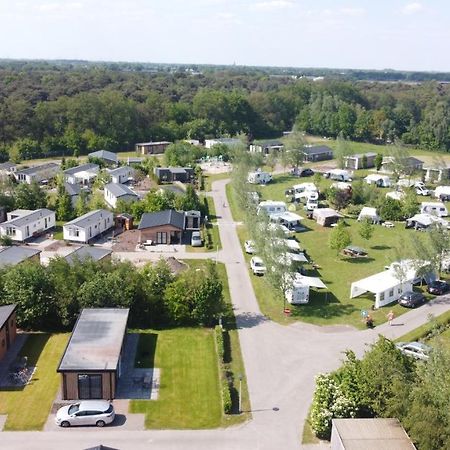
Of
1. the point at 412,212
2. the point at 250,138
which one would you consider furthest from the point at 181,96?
the point at 412,212

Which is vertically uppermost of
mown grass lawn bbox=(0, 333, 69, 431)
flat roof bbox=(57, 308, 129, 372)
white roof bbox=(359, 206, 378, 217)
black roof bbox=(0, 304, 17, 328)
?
black roof bbox=(0, 304, 17, 328)

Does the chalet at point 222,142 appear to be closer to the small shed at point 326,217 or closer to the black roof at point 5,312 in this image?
the small shed at point 326,217

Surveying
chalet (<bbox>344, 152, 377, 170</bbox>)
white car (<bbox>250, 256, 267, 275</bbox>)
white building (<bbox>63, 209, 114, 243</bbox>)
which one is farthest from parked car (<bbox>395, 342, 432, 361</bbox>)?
chalet (<bbox>344, 152, 377, 170</bbox>)

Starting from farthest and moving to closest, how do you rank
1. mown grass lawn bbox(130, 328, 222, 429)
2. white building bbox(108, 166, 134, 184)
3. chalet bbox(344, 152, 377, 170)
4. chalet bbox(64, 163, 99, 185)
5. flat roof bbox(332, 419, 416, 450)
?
chalet bbox(344, 152, 377, 170) < chalet bbox(64, 163, 99, 185) < white building bbox(108, 166, 134, 184) < mown grass lawn bbox(130, 328, 222, 429) < flat roof bbox(332, 419, 416, 450)

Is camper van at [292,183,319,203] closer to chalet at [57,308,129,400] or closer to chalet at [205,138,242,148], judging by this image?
chalet at [205,138,242,148]

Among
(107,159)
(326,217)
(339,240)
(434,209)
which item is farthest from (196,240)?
(107,159)

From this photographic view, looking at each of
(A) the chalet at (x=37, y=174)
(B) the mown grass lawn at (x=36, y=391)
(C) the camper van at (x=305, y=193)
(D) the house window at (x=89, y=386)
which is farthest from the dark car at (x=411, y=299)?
(A) the chalet at (x=37, y=174)

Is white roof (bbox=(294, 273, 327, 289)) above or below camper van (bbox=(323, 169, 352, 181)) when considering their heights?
below

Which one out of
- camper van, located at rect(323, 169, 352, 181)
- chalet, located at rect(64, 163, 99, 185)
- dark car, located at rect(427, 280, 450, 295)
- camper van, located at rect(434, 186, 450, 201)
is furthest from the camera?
camper van, located at rect(323, 169, 352, 181)
